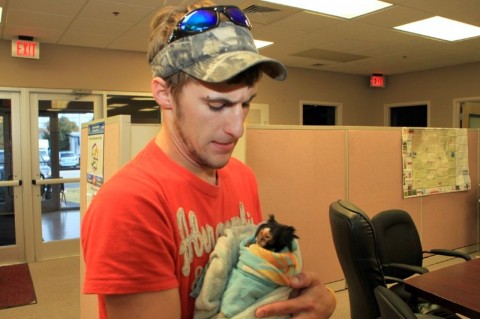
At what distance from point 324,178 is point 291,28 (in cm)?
211

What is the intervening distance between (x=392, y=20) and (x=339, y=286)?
9.61 feet

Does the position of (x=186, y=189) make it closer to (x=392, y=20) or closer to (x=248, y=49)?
(x=248, y=49)

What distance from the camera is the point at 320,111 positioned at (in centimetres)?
814

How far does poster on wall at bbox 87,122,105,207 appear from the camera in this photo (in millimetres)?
1896

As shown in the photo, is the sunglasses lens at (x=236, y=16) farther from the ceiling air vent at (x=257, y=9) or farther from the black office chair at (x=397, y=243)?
the ceiling air vent at (x=257, y=9)

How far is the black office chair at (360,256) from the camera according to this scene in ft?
6.82

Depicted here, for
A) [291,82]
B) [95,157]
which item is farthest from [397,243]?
[291,82]

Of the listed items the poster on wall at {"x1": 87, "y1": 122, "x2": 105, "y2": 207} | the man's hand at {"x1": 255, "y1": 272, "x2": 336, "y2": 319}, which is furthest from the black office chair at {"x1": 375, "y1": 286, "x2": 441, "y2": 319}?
the poster on wall at {"x1": 87, "y1": 122, "x2": 105, "y2": 207}

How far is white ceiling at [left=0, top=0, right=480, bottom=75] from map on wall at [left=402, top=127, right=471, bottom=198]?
1.28 metres

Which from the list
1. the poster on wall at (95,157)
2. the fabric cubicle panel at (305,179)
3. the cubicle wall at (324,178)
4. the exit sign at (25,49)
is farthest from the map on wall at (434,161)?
the exit sign at (25,49)

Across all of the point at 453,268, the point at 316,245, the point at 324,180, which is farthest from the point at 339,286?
the point at 453,268

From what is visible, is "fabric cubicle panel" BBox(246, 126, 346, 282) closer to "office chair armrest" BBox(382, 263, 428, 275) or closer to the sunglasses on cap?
"office chair armrest" BBox(382, 263, 428, 275)

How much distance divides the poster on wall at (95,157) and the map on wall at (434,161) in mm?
3016

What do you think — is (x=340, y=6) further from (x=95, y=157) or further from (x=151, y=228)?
(x=151, y=228)
